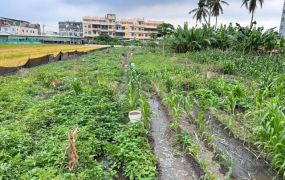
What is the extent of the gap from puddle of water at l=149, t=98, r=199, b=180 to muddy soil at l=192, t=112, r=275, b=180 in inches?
24.8

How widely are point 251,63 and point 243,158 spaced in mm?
8525

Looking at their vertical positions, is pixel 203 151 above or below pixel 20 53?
below

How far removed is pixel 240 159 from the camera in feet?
13.5

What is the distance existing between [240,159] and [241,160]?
39 mm

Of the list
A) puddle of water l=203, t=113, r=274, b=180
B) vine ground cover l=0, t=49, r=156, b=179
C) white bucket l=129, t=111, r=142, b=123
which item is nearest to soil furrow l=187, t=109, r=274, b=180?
puddle of water l=203, t=113, r=274, b=180

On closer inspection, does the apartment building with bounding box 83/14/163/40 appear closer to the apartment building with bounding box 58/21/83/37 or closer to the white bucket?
the apartment building with bounding box 58/21/83/37

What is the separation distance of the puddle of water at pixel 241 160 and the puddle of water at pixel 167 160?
639mm

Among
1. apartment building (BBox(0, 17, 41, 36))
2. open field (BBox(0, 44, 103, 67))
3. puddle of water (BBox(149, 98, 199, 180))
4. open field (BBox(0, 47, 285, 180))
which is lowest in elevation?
puddle of water (BBox(149, 98, 199, 180))

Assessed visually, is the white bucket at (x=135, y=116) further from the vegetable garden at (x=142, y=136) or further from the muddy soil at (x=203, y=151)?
the muddy soil at (x=203, y=151)

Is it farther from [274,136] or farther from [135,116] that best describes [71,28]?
[274,136]

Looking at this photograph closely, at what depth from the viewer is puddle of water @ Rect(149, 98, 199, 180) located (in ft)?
12.1

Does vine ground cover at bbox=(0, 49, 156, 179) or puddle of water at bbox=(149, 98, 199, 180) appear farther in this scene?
puddle of water at bbox=(149, 98, 199, 180)

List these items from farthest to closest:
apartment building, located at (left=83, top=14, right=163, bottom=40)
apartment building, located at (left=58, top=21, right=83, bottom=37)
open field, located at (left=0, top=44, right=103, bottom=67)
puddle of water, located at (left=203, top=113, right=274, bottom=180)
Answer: apartment building, located at (left=58, top=21, right=83, bottom=37) → apartment building, located at (left=83, top=14, right=163, bottom=40) → open field, located at (left=0, top=44, right=103, bottom=67) → puddle of water, located at (left=203, top=113, right=274, bottom=180)

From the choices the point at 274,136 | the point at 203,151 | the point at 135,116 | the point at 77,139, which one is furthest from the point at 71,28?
the point at 274,136
